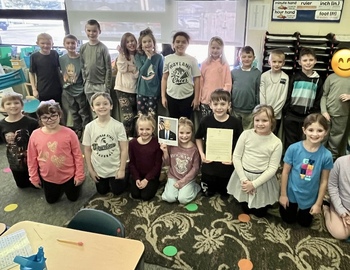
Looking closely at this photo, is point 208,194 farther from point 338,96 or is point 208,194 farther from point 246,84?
point 338,96

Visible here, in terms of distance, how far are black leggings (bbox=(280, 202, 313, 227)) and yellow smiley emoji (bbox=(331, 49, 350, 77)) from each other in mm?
1301

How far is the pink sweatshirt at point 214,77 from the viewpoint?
2832mm

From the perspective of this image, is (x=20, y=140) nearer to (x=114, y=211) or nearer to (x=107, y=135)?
(x=107, y=135)


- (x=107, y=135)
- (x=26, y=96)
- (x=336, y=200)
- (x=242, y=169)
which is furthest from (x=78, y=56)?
(x=336, y=200)

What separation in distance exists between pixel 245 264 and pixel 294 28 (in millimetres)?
2405

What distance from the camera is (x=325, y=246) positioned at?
1.96 m

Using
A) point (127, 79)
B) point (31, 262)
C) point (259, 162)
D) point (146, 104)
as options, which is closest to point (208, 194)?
point (259, 162)

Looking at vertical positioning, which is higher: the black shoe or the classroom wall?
the classroom wall

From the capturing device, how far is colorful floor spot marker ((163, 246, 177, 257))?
1.91m

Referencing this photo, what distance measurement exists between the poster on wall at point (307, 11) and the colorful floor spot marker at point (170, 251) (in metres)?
2.48

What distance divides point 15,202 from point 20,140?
20.2 inches

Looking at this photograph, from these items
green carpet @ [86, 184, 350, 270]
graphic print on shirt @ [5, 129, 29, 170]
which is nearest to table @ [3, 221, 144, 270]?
Result: green carpet @ [86, 184, 350, 270]

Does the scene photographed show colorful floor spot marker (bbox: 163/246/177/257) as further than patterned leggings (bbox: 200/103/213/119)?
No

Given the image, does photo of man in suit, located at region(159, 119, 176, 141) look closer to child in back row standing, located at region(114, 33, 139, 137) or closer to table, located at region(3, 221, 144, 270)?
child in back row standing, located at region(114, 33, 139, 137)
